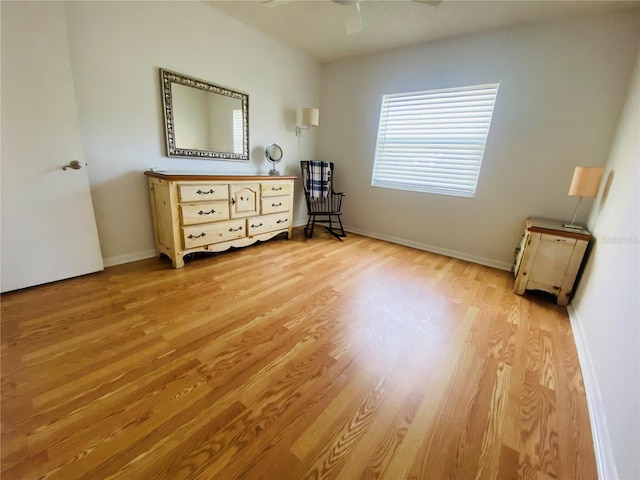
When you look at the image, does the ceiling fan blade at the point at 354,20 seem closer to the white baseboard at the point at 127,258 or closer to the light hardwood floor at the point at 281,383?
the light hardwood floor at the point at 281,383

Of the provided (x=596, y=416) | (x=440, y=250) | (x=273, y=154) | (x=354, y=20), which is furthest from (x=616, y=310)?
(x=273, y=154)

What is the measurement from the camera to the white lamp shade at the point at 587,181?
6.47 ft

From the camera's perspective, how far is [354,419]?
1.07 meters

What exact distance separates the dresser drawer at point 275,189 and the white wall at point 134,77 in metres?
0.53

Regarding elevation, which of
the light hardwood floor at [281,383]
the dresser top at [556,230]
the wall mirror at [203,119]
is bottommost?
the light hardwood floor at [281,383]

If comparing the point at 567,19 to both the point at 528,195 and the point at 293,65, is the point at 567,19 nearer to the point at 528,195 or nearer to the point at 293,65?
the point at 528,195

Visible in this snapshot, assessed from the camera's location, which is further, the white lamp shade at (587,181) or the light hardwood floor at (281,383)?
the white lamp shade at (587,181)

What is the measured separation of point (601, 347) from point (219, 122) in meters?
3.45

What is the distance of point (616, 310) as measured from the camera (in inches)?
49.1

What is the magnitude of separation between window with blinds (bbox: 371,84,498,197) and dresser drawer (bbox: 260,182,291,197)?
1296 millimetres

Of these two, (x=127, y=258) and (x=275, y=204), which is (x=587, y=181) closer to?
(x=275, y=204)

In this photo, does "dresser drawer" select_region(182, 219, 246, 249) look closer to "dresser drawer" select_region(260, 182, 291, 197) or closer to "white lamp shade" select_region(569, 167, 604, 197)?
"dresser drawer" select_region(260, 182, 291, 197)

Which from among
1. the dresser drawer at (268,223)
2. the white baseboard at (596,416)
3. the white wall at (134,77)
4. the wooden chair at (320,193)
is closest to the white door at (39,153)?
the white wall at (134,77)

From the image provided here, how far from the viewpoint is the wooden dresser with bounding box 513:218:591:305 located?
2018 mm
